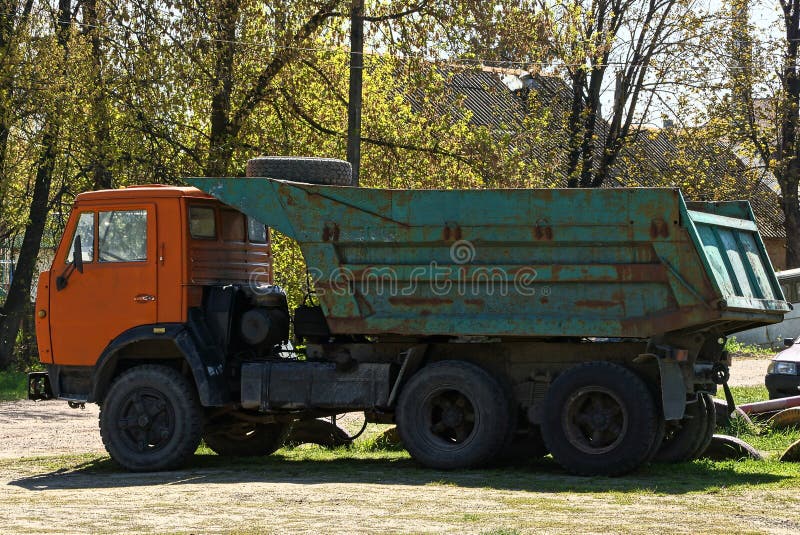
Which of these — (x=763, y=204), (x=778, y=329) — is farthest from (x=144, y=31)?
(x=763, y=204)

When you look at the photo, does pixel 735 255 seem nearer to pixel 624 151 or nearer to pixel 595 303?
pixel 595 303

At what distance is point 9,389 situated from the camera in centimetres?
2336

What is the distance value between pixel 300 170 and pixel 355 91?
9331 mm

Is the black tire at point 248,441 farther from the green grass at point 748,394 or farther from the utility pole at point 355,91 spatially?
the utility pole at point 355,91

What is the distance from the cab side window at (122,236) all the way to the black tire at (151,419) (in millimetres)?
1086

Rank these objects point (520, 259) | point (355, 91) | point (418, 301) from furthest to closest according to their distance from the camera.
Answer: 1. point (355, 91)
2. point (418, 301)
3. point (520, 259)

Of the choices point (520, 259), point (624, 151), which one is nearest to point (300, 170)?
point (520, 259)

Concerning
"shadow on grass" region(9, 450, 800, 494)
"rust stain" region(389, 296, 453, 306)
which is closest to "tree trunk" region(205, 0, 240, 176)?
"shadow on grass" region(9, 450, 800, 494)

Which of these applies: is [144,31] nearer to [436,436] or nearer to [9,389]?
[9,389]

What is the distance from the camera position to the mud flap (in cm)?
1081

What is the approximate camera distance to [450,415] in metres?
11.7

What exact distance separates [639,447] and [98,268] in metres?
5.38

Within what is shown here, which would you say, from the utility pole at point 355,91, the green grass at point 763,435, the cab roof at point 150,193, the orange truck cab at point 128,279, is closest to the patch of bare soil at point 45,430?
the orange truck cab at point 128,279

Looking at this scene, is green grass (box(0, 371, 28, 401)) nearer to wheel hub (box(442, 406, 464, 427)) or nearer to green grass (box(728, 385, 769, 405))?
green grass (box(728, 385, 769, 405))
